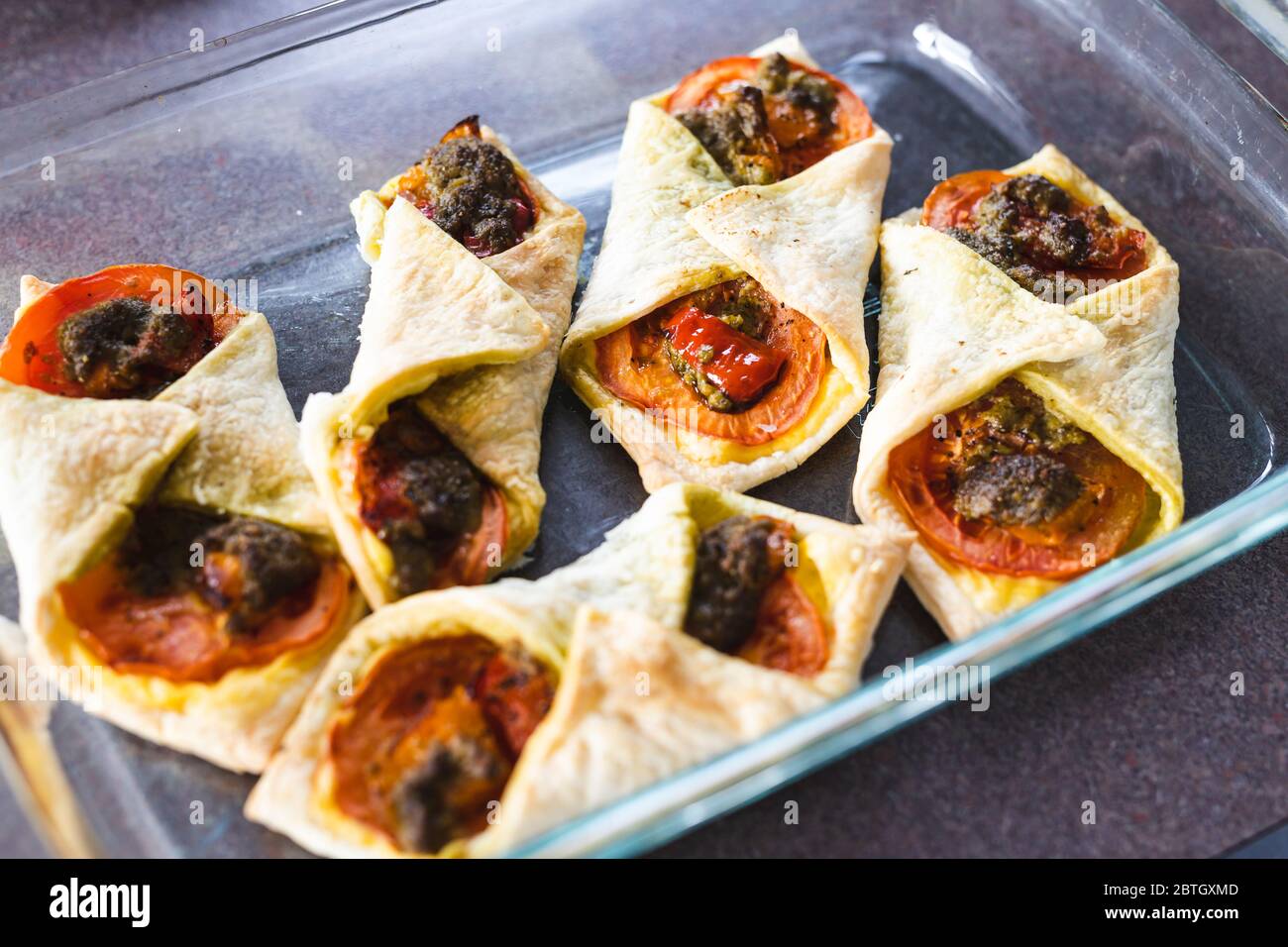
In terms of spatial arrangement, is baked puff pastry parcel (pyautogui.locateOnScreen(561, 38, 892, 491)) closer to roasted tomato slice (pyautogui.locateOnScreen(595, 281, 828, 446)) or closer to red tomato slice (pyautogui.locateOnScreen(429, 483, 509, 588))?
roasted tomato slice (pyautogui.locateOnScreen(595, 281, 828, 446))

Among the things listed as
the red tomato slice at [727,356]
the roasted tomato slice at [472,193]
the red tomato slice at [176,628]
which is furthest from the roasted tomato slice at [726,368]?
the red tomato slice at [176,628]

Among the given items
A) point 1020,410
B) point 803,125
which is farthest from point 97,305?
point 1020,410

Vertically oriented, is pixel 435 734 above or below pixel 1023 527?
below

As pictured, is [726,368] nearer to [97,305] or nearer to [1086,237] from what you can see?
[1086,237]

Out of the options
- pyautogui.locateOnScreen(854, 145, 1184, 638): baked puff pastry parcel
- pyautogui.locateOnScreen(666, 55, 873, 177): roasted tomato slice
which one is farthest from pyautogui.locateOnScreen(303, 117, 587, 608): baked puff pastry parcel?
pyautogui.locateOnScreen(854, 145, 1184, 638): baked puff pastry parcel

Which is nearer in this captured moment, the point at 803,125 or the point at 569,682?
the point at 569,682

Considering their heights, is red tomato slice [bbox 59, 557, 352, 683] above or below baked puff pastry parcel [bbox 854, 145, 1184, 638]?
below

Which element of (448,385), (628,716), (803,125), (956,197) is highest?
(803,125)
